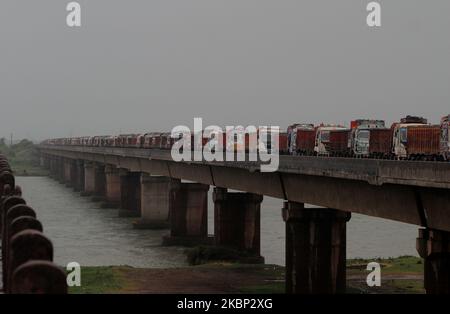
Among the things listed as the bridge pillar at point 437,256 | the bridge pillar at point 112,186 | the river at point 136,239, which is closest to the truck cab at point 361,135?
the bridge pillar at point 437,256

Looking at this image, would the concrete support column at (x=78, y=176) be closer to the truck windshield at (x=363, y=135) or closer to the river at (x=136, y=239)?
the river at (x=136, y=239)

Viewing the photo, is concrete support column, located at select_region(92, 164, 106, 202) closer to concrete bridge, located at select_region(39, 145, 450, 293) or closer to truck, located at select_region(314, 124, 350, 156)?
concrete bridge, located at select_region(39, 145, 450, 293)

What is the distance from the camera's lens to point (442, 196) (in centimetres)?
2742

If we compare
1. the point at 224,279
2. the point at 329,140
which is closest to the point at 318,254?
the point at 224,279

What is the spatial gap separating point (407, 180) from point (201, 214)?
46994 millimetres

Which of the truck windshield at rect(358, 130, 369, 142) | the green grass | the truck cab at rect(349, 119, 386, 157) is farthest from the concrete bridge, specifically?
the green grass

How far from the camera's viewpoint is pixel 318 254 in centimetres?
4050

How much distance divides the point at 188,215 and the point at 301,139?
23435mm

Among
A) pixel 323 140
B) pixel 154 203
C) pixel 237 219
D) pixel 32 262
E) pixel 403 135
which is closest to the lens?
pixel 32 262

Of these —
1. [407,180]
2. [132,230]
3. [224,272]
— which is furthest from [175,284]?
[132,230]

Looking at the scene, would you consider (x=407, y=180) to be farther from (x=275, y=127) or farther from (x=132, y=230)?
(x=132, y=230)

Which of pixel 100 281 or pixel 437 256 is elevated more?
pixel 437 256

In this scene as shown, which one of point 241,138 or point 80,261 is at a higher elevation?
point 241,138

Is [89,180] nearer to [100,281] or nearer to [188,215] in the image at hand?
[188,215]
